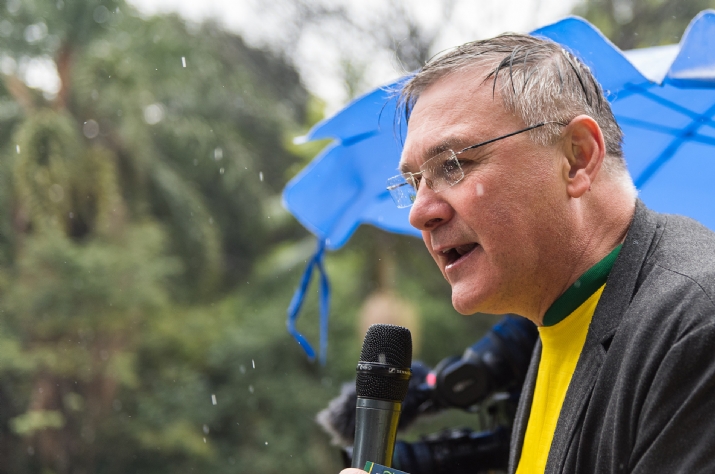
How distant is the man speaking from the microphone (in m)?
0.12

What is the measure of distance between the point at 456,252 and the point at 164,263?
28.8 feet

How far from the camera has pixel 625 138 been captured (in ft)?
8.00

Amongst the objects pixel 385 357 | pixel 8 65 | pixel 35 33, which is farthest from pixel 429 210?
pixel 8 65

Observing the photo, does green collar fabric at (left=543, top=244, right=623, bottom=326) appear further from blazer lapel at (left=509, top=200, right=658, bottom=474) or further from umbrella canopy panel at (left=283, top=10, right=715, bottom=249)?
umbrella canopy panel at (left=283, top=10, right=715, bottom=249)

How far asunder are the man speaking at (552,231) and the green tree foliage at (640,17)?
7.29m

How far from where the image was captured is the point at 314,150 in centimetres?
Result: 767

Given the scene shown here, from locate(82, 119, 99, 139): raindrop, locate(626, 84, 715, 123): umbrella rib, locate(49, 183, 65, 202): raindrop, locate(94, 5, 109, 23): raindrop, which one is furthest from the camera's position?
locate(82, 119, 99, 139): raindrop

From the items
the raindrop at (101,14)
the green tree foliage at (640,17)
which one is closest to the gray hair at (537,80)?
the green tree foliage at (640,17)

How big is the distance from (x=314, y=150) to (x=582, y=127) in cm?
633

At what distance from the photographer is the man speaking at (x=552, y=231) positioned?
4.07 feet

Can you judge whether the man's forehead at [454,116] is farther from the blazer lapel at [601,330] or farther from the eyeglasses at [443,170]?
the blazer lapel at [601,330]

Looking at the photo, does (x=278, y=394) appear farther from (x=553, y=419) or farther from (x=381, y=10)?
(x=553, y=419)

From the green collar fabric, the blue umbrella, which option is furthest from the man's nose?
the blue umbrella

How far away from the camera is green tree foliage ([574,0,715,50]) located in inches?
321
